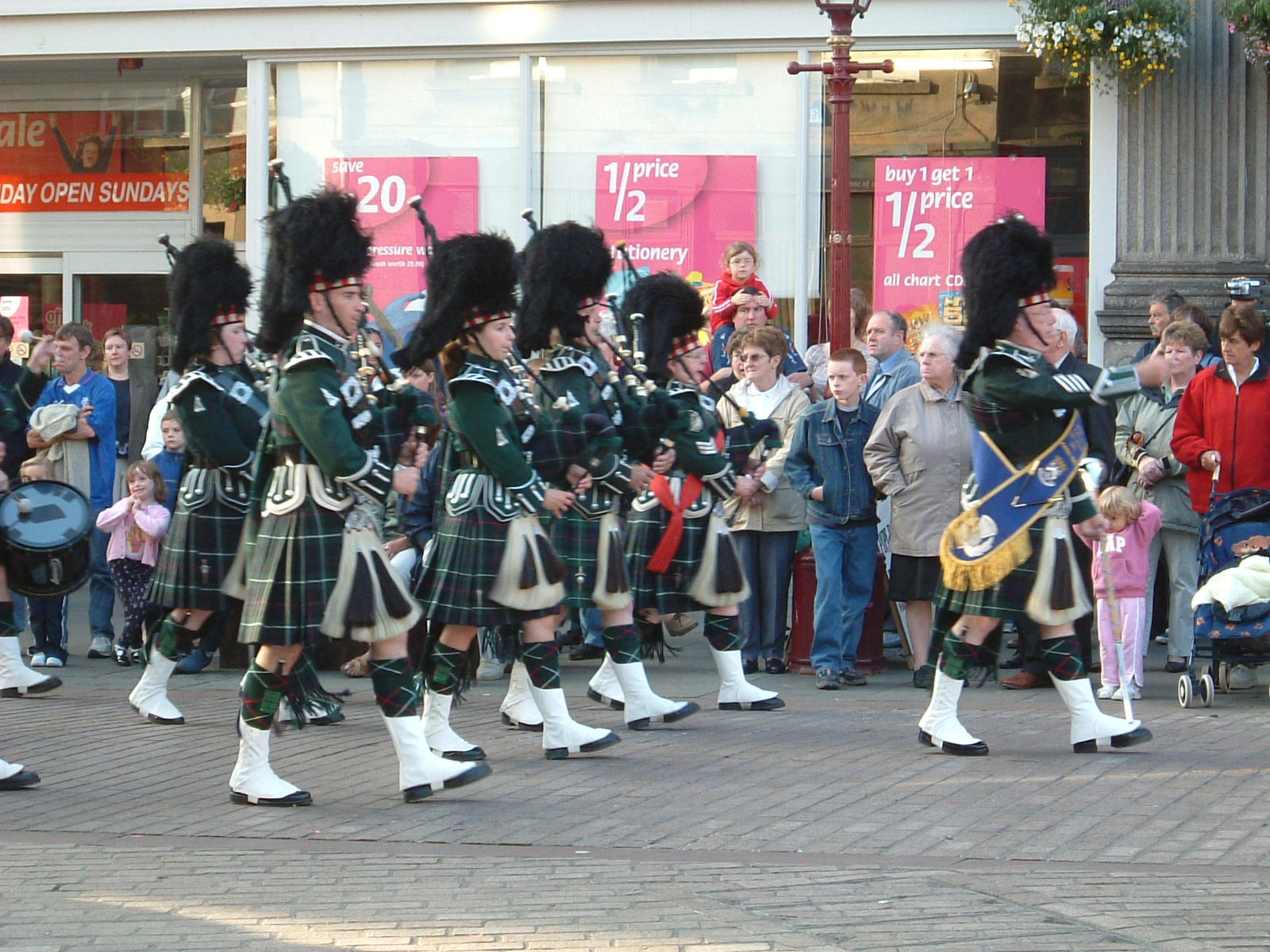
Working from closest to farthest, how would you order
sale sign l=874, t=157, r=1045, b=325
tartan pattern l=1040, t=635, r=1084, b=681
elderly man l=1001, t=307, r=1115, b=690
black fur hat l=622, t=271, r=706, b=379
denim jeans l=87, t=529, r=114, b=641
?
1. tartan pattern l=1040, t=635, r=1084, b=681
2. elderly man l=1001, t=307, r=1115, b=690
3. black fur hat l=622, t=271, r=706, b=379
4. denim jeans l=87, t=529, r=114, b=641
5. sale sign l=874, t=157, r=1045, b=325

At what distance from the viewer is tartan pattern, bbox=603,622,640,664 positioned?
312 inches

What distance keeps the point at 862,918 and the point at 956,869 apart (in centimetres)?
64

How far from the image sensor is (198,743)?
789 centimetres

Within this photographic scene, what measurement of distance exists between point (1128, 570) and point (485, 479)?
12.5ft

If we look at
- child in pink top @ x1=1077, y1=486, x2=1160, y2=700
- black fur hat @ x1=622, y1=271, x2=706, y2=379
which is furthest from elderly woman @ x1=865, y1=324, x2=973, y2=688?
black fur hat @ x1=622, y1=271, x2=706, y2=379

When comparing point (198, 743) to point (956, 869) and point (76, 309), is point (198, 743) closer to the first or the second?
point (956, 869)

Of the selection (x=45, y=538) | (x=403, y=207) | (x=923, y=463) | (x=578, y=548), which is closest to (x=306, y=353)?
(x=578, y=548)

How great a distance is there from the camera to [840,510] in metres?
9.62

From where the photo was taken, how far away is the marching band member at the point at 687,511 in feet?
26.9

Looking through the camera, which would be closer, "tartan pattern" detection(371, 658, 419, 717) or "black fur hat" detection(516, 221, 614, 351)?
"tartan pattern" detection(371, 658, 419, 717)

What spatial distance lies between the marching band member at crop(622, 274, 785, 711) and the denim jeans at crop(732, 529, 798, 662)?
1535 mm

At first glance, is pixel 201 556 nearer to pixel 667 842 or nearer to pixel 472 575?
pixel 472 575

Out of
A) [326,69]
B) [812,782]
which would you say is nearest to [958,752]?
[812,782]

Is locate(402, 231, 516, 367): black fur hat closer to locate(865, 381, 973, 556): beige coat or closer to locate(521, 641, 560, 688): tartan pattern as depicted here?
locate(521, 641, 560, 688): tartan pattern
